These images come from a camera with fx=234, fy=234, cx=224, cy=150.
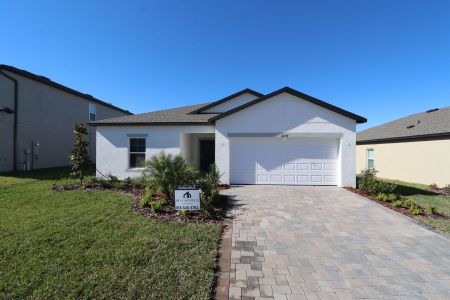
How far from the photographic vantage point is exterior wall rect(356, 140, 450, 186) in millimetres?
12547

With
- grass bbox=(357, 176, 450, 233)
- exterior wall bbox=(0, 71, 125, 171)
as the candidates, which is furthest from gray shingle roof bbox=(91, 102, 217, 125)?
grass bbox=(357, 176, 450, 233)

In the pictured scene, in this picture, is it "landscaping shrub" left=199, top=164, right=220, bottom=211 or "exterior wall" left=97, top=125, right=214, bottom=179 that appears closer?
"landscaping shrub" left=199, top=164, right=220, bottom=211

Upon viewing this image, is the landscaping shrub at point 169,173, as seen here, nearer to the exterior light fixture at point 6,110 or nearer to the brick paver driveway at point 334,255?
Result: the brick paver driveway at point 334,255

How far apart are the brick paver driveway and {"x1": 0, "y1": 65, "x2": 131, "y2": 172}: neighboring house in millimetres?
16424

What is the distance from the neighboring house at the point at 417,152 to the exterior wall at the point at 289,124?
5.83 meters

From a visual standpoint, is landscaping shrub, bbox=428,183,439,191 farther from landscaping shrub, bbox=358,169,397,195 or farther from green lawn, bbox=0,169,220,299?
green lawn, bbox=0,169,220,299

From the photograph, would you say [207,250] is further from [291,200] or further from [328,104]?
[328,104]

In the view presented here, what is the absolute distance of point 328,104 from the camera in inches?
431

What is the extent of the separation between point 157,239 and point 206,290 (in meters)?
1.93

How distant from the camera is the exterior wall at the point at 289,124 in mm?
10984

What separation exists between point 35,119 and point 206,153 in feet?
41.8

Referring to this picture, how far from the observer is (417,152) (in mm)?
14141

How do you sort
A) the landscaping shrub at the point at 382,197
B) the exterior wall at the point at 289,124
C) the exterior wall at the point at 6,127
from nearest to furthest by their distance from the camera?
the landscaping shrub at the point at 382,197
the exterior wall at the point at 289,124
the exterior wall at the point at 6,127

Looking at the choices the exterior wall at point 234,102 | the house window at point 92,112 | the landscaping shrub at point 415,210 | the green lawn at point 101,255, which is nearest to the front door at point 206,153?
the exterior wall at point 234,102
